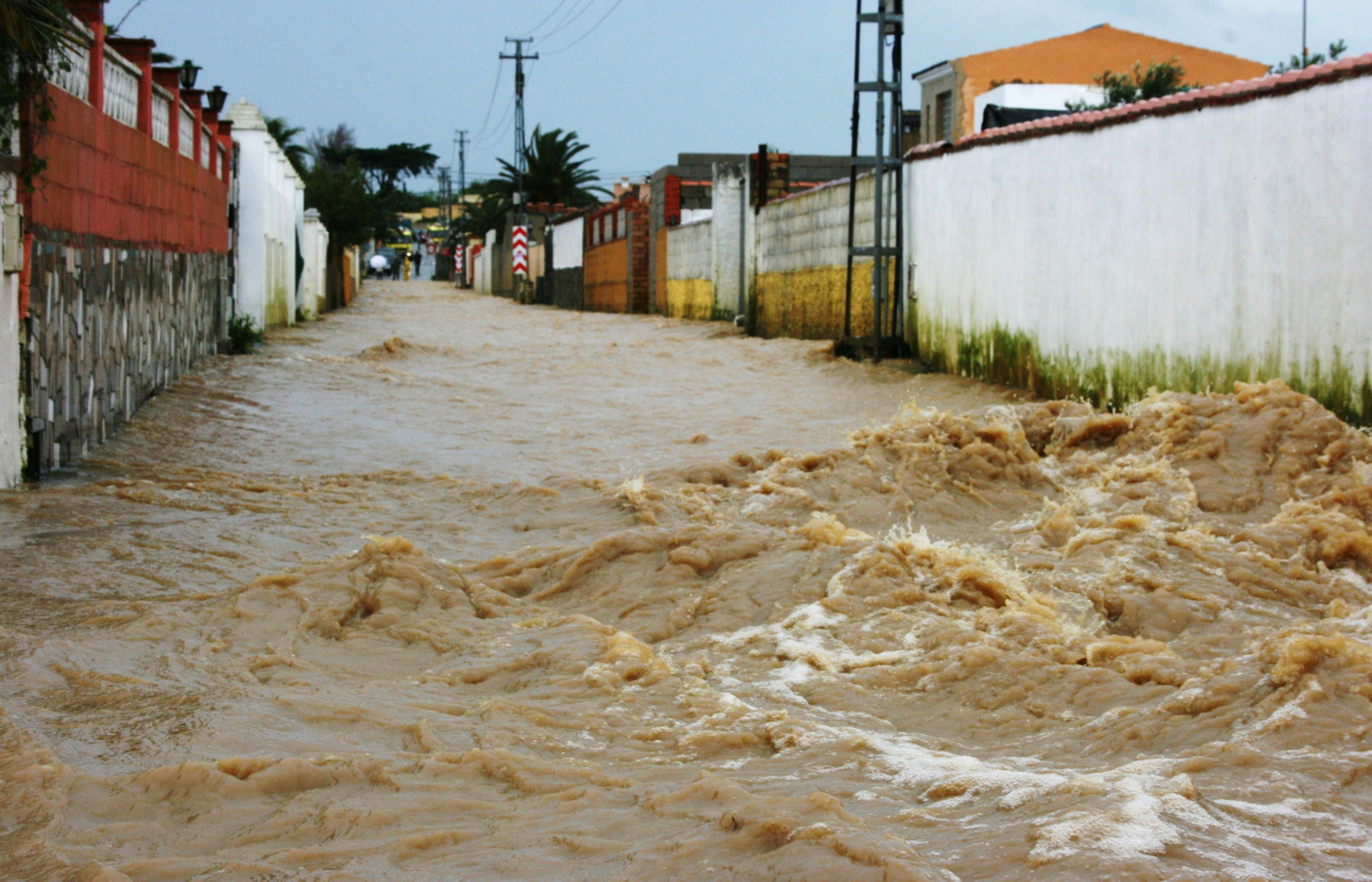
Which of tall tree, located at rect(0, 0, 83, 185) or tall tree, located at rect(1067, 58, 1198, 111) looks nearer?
tall tree, located at rect(0, 0, 83, 185)

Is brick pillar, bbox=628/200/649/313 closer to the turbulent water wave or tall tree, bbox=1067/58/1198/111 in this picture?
tall tree, bbox=1067/58/1198/111

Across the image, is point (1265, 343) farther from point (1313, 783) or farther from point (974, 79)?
point (974, 79)

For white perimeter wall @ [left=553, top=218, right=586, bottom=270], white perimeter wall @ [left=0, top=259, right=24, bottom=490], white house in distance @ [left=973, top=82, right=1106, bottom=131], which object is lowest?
white perimeter wall @ [left=0, top=259, right=24, bottom=490]

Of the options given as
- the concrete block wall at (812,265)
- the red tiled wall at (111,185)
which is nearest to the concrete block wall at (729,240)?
the concrete block wall at (812,265)

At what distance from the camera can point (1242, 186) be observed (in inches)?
326

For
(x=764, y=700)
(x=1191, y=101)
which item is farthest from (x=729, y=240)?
(x=764, y=700)

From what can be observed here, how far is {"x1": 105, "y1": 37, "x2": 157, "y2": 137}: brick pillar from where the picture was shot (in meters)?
9.70

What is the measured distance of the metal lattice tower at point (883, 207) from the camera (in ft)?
45.7

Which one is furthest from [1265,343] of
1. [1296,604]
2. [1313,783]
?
[1313,783]

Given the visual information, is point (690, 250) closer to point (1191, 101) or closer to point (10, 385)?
point (1191, 101)

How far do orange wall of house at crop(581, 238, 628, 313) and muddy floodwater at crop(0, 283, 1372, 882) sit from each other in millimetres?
21797

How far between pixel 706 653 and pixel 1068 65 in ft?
116

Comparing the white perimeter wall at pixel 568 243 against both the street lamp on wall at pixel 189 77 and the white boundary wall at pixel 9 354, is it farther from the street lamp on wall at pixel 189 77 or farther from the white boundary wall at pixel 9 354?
the white boundary wall at pixel 9 354

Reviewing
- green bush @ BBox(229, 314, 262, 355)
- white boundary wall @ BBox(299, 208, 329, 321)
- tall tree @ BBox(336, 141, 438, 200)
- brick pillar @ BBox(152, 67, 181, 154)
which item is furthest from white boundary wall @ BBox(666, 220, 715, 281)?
tall tree @ BBox(336, 141, 438, 200)
